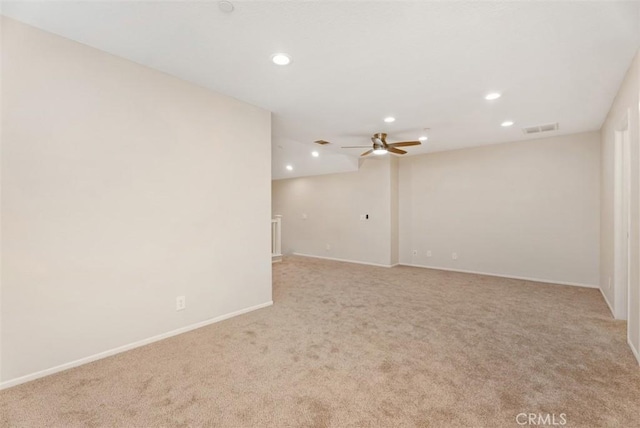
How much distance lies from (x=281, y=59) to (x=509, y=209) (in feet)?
16.0

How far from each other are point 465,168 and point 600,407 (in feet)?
15.3

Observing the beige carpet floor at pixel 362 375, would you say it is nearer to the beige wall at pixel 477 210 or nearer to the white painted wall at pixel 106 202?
the white painted wall at pixel 106 202

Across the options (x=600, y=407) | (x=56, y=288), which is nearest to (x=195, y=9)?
(x=56, y=288)

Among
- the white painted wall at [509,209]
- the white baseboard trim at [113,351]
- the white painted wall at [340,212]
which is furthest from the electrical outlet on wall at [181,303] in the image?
the white painted wall at [509,209]

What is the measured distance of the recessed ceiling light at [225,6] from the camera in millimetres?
1830

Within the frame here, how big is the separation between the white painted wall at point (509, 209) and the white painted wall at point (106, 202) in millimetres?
4307

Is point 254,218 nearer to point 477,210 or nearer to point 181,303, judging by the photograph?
point 181,303

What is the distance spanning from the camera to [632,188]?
2576 mm

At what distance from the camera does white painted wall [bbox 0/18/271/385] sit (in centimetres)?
204

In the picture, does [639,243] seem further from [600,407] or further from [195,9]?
[195,9]

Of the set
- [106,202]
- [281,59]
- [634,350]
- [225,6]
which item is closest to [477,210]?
[634,350]

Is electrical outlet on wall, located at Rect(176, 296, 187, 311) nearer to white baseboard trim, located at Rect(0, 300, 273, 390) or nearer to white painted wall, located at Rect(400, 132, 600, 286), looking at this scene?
white baseboard trim, located at Rect(0, 300, 273, 390)

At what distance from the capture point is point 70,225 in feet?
7.38

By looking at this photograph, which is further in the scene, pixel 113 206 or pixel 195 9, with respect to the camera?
pixel 113 206
